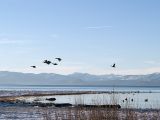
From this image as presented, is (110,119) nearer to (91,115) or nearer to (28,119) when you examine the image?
(91,115)

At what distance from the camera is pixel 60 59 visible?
25.7m

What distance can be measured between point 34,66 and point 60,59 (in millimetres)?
2257

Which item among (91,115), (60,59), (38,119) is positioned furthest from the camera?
(38,119)

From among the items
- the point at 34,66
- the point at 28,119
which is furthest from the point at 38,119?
the point at 34,66

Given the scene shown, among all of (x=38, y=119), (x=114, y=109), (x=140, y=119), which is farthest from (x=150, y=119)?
(x=114, y=109)

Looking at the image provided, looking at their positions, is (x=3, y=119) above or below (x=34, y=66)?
below

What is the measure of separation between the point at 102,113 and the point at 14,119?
10832 millimetres

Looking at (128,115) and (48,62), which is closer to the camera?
(128,115)

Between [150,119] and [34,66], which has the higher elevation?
[34,66]

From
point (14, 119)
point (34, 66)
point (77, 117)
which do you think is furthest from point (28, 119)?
point (77, 117)

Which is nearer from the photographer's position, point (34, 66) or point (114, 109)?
point (114, 109)

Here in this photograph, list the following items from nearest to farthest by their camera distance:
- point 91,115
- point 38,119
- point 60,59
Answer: point 91,115 → point 60,59 → point 38,119

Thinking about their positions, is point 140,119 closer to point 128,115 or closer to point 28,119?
point 28,119

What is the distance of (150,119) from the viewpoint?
110 feet
